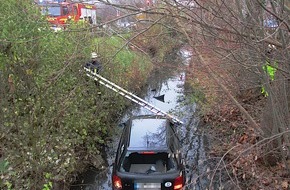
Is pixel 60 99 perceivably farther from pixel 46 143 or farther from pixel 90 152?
pixel 90 152

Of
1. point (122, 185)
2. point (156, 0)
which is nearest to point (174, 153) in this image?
point (122, 185)

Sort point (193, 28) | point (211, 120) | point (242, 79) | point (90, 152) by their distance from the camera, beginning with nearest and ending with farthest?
point (193, 28)
point (242, 79)
point (90, 152)
point (211, 120)

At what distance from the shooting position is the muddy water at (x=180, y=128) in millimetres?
8977

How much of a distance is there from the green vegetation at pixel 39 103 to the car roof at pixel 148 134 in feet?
5.00

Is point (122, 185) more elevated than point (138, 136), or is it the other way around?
point (138, 136)

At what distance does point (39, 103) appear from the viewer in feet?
22.8

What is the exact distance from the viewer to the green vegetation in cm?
629

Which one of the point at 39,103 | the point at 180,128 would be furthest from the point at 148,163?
the point at 180,128

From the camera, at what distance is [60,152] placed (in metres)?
7.38

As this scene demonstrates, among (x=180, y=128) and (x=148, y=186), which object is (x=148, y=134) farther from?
(x=180, y=128)

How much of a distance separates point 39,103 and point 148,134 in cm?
224

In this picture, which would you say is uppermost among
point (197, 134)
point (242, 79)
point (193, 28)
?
point (193, 28)

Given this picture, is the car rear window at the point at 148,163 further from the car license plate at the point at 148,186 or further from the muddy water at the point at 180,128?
the muddy water at the point at 180,128

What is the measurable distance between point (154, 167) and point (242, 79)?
308 centimetres
